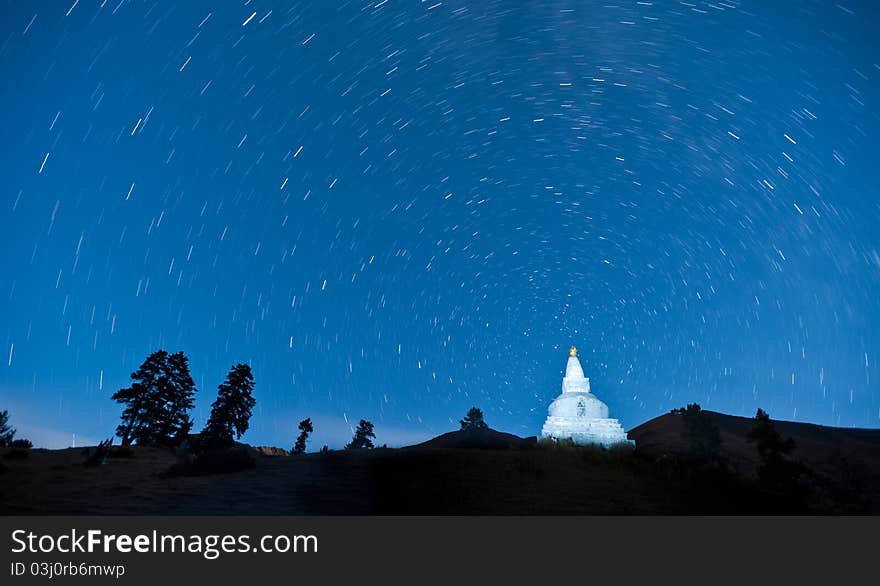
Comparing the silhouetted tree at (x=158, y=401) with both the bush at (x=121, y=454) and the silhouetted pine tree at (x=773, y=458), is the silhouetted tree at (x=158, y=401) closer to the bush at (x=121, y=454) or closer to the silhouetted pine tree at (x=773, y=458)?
the bush at (x=121, y=454)

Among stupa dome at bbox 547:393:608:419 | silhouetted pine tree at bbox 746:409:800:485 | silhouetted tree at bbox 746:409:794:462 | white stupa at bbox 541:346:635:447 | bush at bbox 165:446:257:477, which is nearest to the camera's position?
bush at bbox 165:446:257:477

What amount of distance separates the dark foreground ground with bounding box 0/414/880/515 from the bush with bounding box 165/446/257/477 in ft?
1.23

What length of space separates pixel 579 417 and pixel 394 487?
38.1 m

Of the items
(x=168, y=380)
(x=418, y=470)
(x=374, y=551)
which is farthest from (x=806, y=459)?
(x=168, y=380)

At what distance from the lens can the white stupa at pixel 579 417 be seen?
4425cm

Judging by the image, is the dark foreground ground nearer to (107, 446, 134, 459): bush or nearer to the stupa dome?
(107, 446, 134, 459): bush

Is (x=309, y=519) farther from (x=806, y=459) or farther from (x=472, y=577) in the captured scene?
(x=806, y=459)

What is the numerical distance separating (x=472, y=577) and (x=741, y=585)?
11.8 ft

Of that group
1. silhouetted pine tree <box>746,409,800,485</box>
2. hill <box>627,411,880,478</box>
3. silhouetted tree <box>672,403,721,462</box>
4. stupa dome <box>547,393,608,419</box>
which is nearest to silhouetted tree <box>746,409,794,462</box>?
silhouetted pine tree <box>746,409,800,485</box>

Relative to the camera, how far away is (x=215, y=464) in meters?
16.1

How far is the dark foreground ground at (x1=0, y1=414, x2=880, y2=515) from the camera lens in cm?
1070

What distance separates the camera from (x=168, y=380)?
3572cm

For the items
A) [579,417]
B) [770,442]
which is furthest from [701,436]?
[579,417]

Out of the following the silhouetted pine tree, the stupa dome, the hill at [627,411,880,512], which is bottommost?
the hill at [627,411,880,512]
